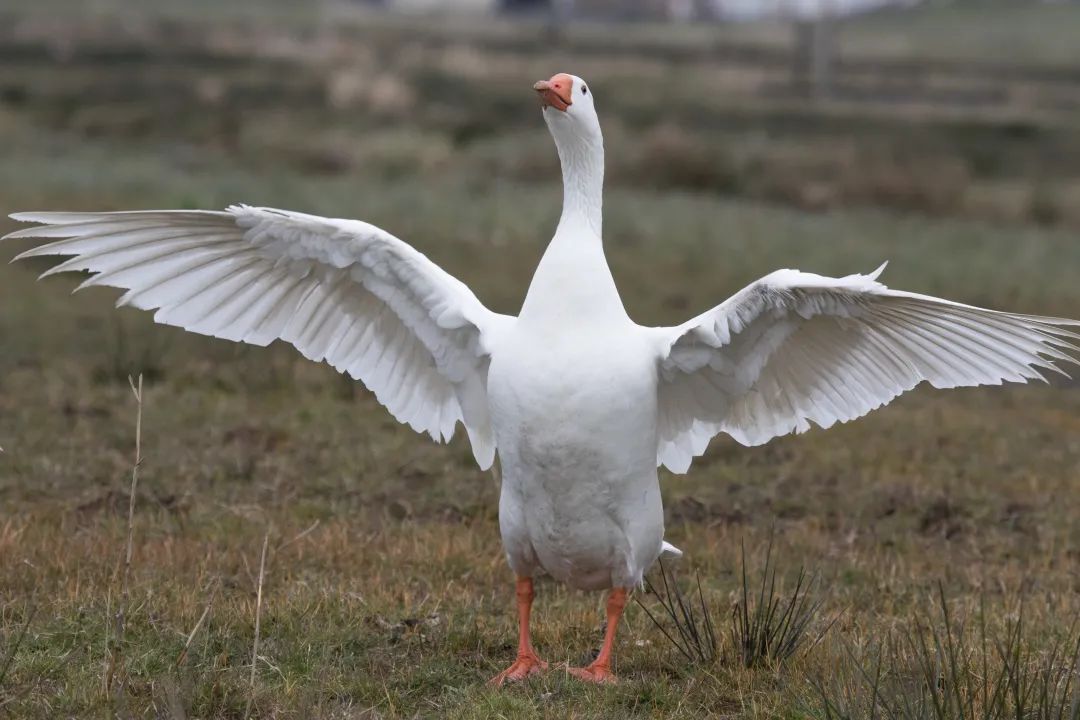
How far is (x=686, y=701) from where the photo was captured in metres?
5.92

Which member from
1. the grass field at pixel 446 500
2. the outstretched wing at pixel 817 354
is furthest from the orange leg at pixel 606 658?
the outstretched wing at pixel 817 354

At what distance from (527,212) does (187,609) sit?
1654 cm

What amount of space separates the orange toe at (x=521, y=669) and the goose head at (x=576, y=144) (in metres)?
1.96

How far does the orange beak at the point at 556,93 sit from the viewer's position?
6582 millimetres

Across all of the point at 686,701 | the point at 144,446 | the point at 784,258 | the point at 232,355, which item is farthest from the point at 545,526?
the point at 784,258

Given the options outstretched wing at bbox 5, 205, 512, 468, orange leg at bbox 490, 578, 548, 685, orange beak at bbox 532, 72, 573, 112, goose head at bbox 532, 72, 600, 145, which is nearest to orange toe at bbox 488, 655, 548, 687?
orange leg at bbox 490, 578, 548, 685

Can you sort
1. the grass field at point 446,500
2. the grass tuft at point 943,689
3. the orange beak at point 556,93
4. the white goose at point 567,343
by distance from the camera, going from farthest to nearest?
the orange beak at point 556,93 < the white goose at point 567,343 < the grass field at point 446,500 < the grass tuft at point 943,689

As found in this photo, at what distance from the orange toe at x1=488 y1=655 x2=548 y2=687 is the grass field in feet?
0.54

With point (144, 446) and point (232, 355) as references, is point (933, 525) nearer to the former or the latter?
point (144, 446)

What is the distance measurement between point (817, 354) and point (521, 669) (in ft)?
6.54

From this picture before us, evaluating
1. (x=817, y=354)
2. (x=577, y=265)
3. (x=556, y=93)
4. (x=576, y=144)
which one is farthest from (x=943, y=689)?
(x=556, y=93)

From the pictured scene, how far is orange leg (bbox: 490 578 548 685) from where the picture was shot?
6223 mm

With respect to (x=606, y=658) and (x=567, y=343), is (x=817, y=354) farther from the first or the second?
(x=606, y=658)

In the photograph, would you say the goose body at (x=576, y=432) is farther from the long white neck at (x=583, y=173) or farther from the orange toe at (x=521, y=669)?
the orange toe at (x=521, y=669)
